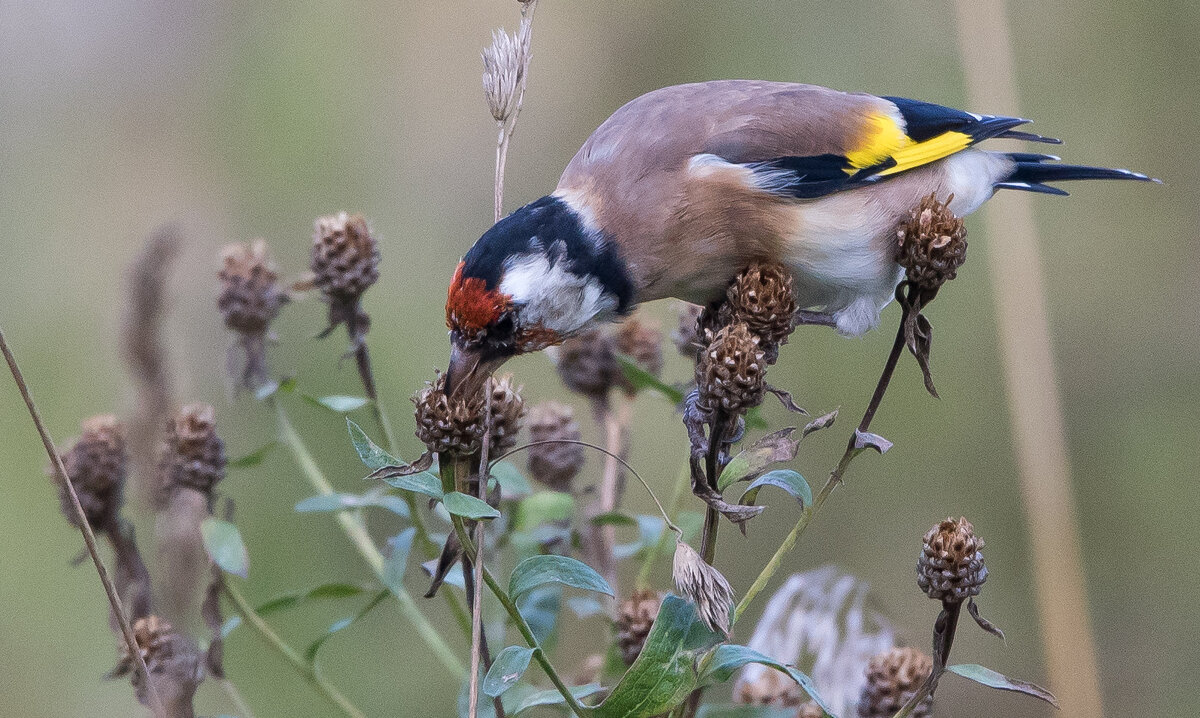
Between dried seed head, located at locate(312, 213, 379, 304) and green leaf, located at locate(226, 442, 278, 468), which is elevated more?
dried seed head, located at locate(312, 213, 379, 304)

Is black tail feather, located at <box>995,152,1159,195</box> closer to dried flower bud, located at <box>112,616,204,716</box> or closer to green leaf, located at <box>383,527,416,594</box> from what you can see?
green leaf, located at <box>383,527,416,594</box>

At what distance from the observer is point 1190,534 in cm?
309

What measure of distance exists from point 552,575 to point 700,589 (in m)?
0.19

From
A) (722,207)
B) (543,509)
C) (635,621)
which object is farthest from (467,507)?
(722,207)

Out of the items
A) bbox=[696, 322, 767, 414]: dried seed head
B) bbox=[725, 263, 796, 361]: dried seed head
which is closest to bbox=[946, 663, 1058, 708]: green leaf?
bbox=[696, 322, 767, 414]: dried seed head

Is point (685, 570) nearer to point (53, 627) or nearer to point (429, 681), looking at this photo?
point (429, 681)

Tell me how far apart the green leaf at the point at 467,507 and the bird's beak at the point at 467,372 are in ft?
0.61

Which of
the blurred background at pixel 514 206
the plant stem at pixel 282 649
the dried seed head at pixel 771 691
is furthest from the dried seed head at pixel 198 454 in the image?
the blurred background at pixel 514 206

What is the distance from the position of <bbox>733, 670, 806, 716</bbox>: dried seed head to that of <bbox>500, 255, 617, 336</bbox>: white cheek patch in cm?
61

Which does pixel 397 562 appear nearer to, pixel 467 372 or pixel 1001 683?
pixel 467 372

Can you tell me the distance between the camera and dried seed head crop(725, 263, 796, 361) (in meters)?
1.56

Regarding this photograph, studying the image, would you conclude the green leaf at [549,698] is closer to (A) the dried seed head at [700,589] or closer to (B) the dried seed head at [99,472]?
(A) the dried seed head at [700,589]

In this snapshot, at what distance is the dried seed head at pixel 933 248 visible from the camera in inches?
56.8

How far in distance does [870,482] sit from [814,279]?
1482 mm
